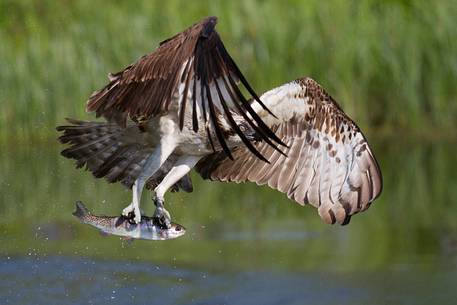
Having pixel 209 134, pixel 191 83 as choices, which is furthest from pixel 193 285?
pixel 191 83

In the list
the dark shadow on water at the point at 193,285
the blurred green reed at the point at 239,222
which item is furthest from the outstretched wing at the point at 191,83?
the blurred green reed at the point at 239,222

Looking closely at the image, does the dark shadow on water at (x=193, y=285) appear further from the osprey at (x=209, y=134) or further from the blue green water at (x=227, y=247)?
the osprey at (x=209, y=134)

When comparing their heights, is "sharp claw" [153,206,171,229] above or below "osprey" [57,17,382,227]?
below

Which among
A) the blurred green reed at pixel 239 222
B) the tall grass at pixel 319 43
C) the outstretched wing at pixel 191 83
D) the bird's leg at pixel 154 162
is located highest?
the tall grass at pixel 319 43

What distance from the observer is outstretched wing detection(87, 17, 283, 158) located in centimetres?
827

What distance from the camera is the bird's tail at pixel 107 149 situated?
31.1 feet

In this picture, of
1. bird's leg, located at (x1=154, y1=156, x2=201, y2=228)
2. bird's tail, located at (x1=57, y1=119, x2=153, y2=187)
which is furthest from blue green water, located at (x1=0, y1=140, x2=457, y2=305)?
bird's leg, located at (x1=154, y1=156, x2=201, y2=228)

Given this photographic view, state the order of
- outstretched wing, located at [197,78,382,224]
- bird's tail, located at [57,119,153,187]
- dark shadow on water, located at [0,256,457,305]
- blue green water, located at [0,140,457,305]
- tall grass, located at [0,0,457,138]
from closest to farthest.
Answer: bird's tail, located at [57,119,153,187], outstretched wing, located at [197,78,382,224], dark shadow on water, located at [0,256,457,305], blue green water, located at [0,140,457,305], tall grass, located at [0,0,457,138]

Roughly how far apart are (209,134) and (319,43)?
733cm

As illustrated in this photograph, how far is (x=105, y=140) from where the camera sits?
957 centimetres

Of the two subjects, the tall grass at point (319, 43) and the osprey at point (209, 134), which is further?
the tall grass at point (319, 43)

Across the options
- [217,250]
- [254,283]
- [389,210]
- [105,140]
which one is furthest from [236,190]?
[105,140]

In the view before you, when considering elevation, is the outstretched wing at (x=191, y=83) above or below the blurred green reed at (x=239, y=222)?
above

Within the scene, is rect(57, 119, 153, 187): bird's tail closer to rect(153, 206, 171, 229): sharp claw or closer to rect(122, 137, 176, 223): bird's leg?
rect(122, 137, 176, 223): bird's leg
